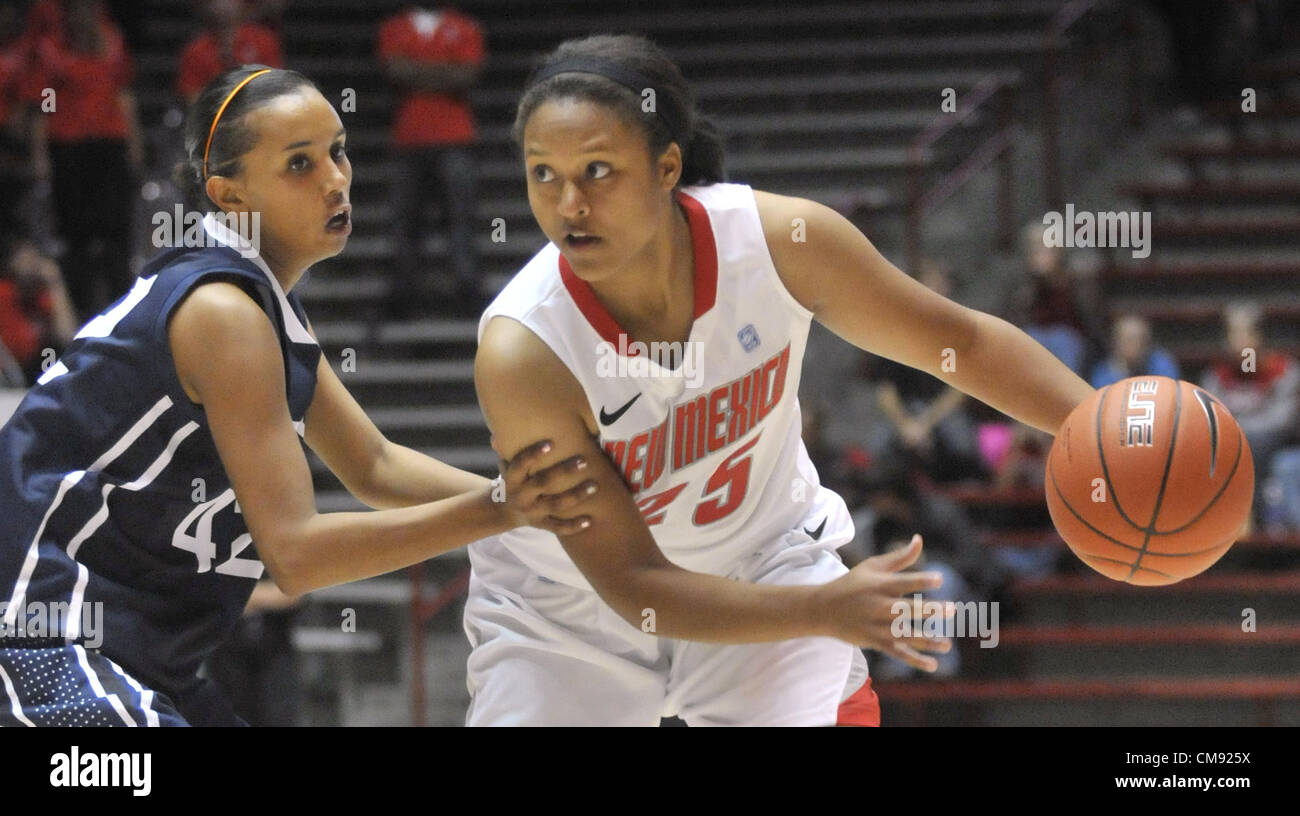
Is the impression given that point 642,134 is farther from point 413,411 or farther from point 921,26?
point 921,26

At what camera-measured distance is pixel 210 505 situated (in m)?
2.66

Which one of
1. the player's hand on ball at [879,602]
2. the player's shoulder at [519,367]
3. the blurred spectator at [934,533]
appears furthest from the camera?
the blurred spectator at [934,533]

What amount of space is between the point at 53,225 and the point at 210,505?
5495mm

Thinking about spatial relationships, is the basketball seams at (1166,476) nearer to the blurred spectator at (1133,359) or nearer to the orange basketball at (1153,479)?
the orange basketball at (1153,479)

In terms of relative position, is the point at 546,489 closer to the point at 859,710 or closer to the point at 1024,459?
the point at 859,710

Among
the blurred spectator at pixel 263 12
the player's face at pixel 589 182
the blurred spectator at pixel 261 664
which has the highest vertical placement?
the blurred spectator at pixel 263 12

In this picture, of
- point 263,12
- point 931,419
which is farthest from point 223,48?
point 931,419

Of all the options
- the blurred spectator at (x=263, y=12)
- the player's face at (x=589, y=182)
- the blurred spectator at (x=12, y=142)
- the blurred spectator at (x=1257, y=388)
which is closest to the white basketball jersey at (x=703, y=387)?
the player's face at (x=589, y=182)

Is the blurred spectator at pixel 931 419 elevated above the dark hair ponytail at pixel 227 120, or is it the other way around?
the dark hair ponytail at pixel 227 120

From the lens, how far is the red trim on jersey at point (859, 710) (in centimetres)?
298

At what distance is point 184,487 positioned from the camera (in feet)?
8.57

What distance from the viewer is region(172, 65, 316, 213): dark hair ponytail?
2727 millimetres

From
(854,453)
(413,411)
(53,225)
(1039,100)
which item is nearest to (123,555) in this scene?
(854,453)

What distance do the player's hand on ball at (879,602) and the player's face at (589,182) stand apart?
687mm
